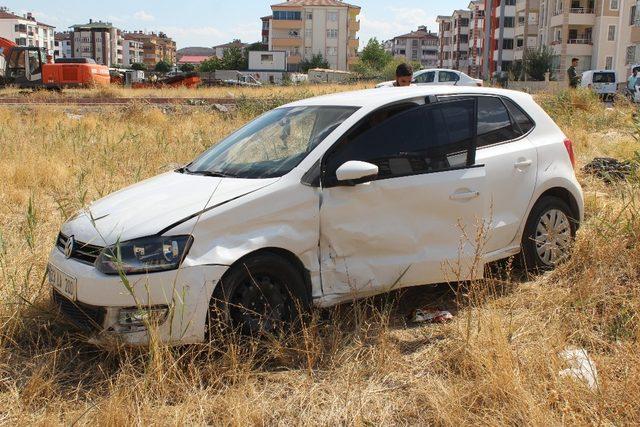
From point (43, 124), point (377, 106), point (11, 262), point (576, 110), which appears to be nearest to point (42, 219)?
point (11, 262)

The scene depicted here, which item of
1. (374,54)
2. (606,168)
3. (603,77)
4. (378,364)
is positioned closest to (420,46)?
(374,54)

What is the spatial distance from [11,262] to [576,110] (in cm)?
1506

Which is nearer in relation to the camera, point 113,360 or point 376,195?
point 113,360

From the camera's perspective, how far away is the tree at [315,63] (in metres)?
105

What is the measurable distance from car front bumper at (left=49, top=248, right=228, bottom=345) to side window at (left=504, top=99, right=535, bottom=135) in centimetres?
302

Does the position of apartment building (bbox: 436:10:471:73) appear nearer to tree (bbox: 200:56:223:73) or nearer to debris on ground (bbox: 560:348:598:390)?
tree (bbox: 200:56:223:73)

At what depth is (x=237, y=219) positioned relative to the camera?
3.99m

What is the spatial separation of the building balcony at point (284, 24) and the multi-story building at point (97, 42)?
66.9 m

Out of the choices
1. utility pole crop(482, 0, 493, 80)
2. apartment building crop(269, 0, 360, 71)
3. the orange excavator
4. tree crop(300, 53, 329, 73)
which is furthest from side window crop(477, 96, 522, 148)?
apartment building crop(269, 0, 360, 71)

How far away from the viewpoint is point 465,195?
15.8 ft

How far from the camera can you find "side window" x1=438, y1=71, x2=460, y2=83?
29.0m

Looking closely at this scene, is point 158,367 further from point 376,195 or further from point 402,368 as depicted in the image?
point 376,195

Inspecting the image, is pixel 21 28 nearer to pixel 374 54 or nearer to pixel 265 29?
pixel 265 29

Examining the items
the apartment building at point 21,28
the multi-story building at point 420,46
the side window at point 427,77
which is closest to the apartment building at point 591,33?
the side window at point 427,77
